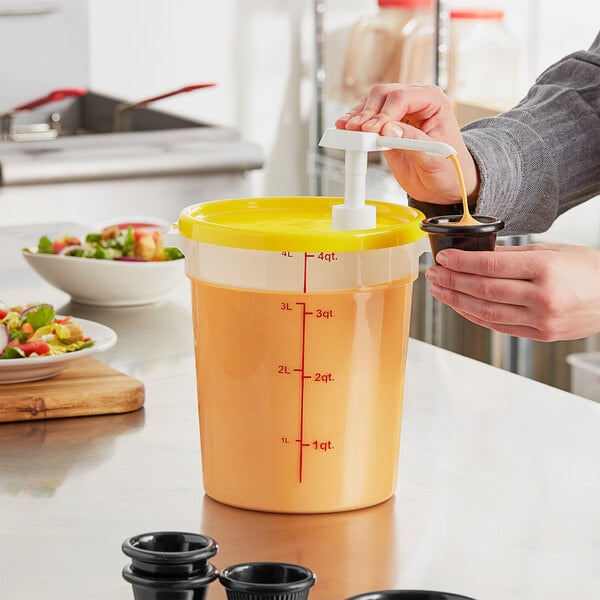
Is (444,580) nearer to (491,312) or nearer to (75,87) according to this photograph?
(491,312)

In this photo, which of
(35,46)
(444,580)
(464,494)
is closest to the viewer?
(444,580)

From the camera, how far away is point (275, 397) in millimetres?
821

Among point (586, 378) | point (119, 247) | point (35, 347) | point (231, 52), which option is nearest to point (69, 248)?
point (119, 247)

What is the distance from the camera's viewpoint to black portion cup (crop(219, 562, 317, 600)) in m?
0.62

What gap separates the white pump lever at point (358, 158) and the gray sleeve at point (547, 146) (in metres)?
0.41

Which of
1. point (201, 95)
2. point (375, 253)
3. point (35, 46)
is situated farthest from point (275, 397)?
point (201, 95)

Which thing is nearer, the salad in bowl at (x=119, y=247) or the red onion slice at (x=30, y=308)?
the red onion slice at (x=30, y=308)

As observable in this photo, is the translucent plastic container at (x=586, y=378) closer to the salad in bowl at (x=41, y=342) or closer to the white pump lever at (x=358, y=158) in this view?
the salad in bowl at (x=41, y=342)

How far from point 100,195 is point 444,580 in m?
1.91

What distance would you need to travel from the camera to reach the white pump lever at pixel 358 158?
804 millimetres

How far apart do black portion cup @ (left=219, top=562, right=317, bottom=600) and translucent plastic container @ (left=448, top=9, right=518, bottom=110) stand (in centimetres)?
258

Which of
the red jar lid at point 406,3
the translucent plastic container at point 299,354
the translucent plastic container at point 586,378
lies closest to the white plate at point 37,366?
the translucent plastic container at point 299,354

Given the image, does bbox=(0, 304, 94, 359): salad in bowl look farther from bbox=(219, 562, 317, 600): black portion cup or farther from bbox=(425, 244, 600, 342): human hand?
bbox=(219, 562, 317, 600): black portion cup

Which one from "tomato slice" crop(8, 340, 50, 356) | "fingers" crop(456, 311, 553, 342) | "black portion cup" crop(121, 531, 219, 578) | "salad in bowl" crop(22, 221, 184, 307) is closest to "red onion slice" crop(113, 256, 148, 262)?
"salad in bowl" crop(22, 221, 184, 307)
